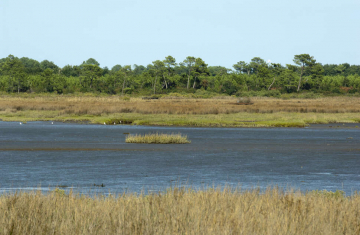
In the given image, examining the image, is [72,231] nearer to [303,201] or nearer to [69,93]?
[303,201]

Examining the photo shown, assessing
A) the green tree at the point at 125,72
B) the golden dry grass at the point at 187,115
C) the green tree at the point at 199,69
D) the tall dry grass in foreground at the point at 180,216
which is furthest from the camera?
the green tree at the point at 199,69

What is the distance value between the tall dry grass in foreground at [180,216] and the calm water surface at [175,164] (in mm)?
2204

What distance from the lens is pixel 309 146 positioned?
34.7m

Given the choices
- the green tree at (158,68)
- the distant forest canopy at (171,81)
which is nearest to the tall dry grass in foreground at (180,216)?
the distant forest canopy at (171,81)

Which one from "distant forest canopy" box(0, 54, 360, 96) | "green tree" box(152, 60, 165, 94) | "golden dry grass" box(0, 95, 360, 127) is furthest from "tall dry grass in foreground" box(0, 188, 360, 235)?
"green tree" box(152, 60, 165, 94)

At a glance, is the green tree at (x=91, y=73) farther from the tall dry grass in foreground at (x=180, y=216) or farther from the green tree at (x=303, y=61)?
the tall dry grass in foreground at (x=180, y=216)

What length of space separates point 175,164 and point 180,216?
14254 millimetres

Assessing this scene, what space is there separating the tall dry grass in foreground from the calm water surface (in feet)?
7.23

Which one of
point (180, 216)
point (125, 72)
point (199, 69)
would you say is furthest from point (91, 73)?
point (180, 216)

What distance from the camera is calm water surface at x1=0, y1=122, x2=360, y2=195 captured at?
18.9 metres

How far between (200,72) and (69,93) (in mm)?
46639

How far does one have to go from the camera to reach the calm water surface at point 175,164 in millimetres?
18891

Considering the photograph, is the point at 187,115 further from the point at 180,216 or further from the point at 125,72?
the point at 125,72

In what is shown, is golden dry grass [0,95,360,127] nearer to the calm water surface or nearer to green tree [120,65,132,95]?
the calm water surface
